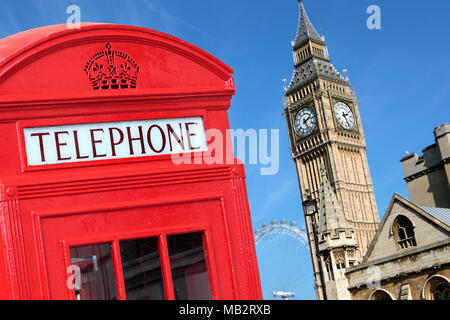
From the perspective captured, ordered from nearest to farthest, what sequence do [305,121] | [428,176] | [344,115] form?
[428,176] → [305,121] → [344,115]

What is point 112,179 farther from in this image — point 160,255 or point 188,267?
point 188,267

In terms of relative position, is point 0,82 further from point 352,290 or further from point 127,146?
point 352,290

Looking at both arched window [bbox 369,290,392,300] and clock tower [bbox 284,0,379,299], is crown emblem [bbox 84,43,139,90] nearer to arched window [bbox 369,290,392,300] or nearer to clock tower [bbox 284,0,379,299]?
arched window [bbox 369,290,392,300]

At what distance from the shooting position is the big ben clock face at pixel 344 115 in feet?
244

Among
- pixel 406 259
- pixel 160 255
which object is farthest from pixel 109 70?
pixel 406 259

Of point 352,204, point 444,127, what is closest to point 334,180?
point 352,204

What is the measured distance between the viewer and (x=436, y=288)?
2273 centimetres

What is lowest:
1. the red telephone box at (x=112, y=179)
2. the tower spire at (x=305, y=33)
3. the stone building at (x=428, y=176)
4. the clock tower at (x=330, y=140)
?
the red telephone box at (x=112, y=179)

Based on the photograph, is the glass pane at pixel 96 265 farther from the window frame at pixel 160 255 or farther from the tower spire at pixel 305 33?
the tower spire at pixel 305 33

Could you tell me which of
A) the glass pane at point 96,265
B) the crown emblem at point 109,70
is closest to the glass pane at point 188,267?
the glass pane at point 96,265

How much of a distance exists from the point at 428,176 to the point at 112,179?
37475 millimetres

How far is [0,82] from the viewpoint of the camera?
3.89m

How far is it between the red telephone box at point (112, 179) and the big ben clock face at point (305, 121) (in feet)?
231

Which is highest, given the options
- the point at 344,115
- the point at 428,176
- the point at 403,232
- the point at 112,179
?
the point at 344,115
